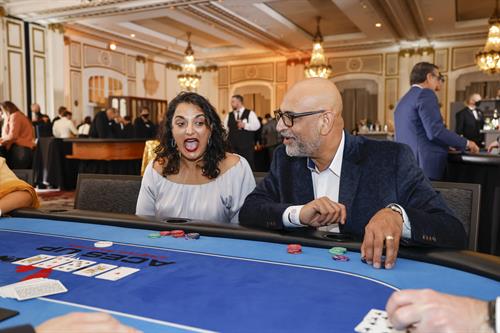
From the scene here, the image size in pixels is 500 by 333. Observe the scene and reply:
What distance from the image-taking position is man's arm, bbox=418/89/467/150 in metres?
3.81

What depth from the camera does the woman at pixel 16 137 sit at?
6816mm

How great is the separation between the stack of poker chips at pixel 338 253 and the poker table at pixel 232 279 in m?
0.02

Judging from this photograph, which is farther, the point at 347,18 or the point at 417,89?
the point at 347,18

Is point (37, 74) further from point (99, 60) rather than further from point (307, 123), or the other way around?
point (307, 123)

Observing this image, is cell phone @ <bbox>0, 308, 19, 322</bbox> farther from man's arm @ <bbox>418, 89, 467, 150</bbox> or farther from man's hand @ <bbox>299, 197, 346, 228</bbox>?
man's arm @ <bbox>418, 89, 467, 150</bbox>

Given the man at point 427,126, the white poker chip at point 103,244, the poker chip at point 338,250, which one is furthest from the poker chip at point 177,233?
the man at point 427,126

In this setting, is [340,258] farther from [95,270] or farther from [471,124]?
[471,124]

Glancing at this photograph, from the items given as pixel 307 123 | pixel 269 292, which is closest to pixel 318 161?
pixel 307 123

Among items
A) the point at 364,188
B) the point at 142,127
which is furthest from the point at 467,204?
the point at 142,127

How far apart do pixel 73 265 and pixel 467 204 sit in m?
1.39

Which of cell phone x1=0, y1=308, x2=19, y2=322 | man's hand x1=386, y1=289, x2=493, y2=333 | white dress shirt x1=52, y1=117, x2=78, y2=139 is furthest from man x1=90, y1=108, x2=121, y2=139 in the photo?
man's hand x1=386, y1=289, x2=493, y2=333

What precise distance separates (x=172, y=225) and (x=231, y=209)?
0.78 meters

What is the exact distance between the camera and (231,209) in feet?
7.88

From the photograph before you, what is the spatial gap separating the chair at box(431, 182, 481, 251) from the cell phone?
1479 mm
